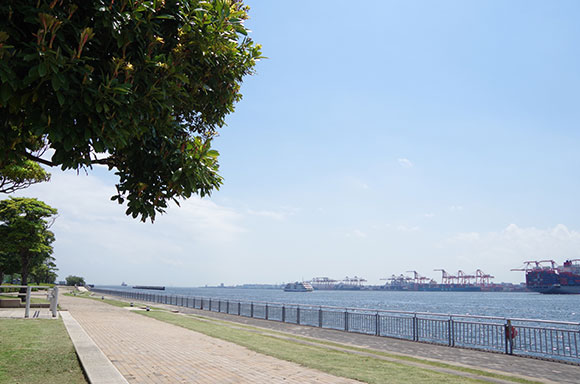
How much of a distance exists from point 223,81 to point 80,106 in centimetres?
255

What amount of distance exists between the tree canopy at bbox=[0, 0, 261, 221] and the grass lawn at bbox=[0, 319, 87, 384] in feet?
13.5

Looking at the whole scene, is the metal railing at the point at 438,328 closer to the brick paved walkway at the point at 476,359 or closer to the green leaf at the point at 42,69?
the brick paved walkway at the point at 476,359

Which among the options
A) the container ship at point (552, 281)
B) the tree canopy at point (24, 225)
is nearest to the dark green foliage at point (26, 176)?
the tree canopy at point (24, 225)

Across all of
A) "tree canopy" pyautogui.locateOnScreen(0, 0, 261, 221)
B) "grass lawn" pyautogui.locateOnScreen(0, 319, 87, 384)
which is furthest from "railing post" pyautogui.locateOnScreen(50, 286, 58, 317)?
"tree canopy" pyautogui.locateOnScreen(0, 0, 261, 221)

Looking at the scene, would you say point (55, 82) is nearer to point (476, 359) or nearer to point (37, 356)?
point (37, 356)

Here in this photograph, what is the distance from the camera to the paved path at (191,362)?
309 inches

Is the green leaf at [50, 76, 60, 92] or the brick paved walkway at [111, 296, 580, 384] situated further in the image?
the brick paved walkway at [111, 296, 580, 384]

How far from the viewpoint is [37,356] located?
345 inches

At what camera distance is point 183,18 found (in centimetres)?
474

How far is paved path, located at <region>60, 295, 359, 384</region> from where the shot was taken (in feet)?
25.8

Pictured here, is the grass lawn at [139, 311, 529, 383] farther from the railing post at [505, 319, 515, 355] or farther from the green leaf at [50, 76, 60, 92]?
the green leaf at [50, 76, 60, 92]

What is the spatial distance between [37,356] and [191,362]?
10.7 feet

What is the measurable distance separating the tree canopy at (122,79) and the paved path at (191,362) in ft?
13.7

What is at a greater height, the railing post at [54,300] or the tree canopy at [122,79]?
the tree canopy at [122,79]
